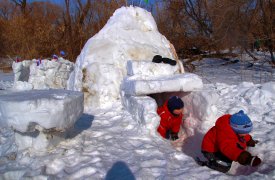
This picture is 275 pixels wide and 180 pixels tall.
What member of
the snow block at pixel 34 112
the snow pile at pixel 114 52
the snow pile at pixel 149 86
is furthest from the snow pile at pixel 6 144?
the snow pile at pixel 149 86

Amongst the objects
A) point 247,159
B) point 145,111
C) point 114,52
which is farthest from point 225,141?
point 114,52

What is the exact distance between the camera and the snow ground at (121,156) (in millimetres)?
2713

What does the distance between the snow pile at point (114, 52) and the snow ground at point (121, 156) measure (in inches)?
20.6

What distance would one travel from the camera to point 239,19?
381 inches

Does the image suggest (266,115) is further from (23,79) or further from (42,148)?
(23,79)

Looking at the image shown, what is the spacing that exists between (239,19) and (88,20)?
20.8 ft

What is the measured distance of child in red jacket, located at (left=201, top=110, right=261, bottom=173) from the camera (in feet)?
9.86

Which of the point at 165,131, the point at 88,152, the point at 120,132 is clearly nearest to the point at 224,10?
the point at 165,131

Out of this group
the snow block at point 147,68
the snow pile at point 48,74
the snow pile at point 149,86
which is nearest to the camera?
the snow pile at point 149,86

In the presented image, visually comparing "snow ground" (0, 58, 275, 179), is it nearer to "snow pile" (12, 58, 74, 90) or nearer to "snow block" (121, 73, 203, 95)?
"snow block" (121, 73, 203, 95)

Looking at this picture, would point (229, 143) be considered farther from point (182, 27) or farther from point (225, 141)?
point (182, 27)

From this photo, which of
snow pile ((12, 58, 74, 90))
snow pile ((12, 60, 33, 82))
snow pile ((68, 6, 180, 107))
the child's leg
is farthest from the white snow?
snow pile ((12, 60, 33, 82))

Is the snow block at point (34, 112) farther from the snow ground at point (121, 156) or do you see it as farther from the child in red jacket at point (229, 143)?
the child in red jacket at point (229, 143)

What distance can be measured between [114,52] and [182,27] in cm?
853
